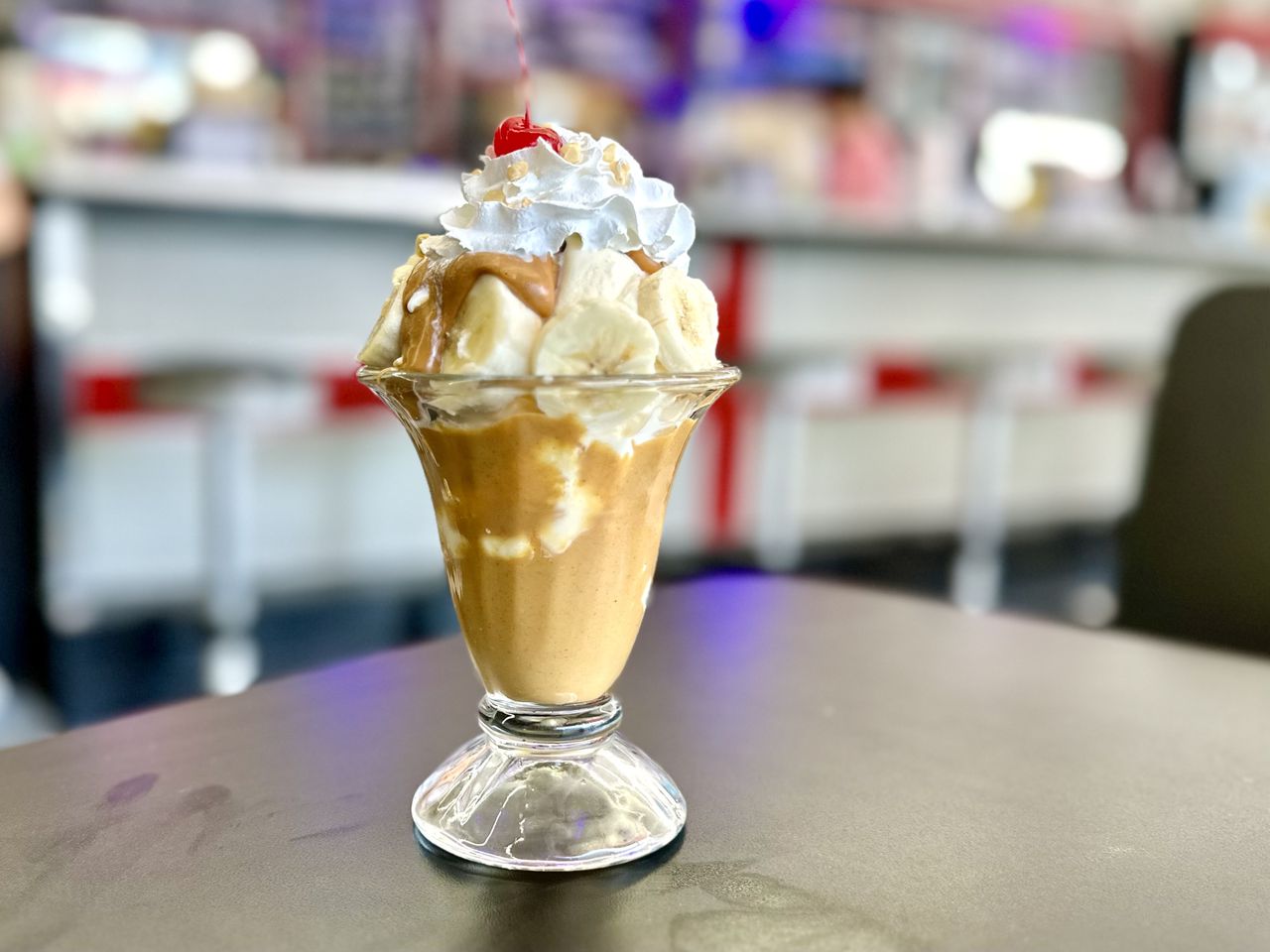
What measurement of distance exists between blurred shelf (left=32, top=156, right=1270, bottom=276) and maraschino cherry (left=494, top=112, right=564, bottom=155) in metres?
2.49

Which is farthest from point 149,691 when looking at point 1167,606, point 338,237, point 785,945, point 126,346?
point 785,945

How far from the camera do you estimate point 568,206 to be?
0.72 m

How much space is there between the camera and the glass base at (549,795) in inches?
26.3

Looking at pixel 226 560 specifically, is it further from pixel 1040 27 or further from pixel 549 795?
pixel 1040 27

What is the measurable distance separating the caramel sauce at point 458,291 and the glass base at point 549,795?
215 mm

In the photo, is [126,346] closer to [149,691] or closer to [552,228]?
[149,691]

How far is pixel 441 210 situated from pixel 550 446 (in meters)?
1.96

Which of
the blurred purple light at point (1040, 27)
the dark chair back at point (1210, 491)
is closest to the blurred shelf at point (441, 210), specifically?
the blurred purple light at point (1040, 27)

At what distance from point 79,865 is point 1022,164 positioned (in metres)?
7.58

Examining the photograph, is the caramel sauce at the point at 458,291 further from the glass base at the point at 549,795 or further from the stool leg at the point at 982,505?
the stool leg at the point at 982,505

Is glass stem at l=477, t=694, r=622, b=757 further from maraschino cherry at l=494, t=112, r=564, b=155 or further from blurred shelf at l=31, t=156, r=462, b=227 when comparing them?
blurred shelf at l=31, t=156, r=462, b=227

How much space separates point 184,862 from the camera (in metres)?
0.64

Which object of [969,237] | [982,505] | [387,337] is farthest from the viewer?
[982,505]

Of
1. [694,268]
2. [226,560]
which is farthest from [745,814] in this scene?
[694,268]
